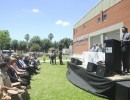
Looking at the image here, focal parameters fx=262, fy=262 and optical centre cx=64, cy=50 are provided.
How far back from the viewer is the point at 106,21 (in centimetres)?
2873

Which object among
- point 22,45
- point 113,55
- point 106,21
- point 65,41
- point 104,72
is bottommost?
point 104,72

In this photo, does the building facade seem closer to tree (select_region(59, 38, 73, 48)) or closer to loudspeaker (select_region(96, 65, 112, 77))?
loudspeaker (select_region(96, 65, 112, 77))

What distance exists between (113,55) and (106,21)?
21.0 meters

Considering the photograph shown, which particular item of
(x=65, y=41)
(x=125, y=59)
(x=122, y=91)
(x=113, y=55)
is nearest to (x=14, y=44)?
(x=65, y=41)

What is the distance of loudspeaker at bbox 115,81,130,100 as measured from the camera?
20.3ft

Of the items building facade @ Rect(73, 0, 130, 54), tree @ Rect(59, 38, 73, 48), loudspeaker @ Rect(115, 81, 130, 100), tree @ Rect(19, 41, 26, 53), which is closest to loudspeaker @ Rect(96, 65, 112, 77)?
loudspeaker @ Rect(115, 81, 130, 100)

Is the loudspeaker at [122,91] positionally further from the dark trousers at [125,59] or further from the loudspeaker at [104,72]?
the dark trousers at [125,59]

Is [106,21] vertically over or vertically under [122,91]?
over

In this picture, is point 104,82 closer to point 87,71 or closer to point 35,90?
point 87,71

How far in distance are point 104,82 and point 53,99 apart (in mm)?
1756

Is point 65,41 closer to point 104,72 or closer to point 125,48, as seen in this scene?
point 125,48

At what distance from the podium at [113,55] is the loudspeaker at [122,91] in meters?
1.32

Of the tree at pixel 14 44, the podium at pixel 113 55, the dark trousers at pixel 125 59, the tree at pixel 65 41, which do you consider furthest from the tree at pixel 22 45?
the podium at pixel 113 55

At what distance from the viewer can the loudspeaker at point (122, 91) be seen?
244 inches
